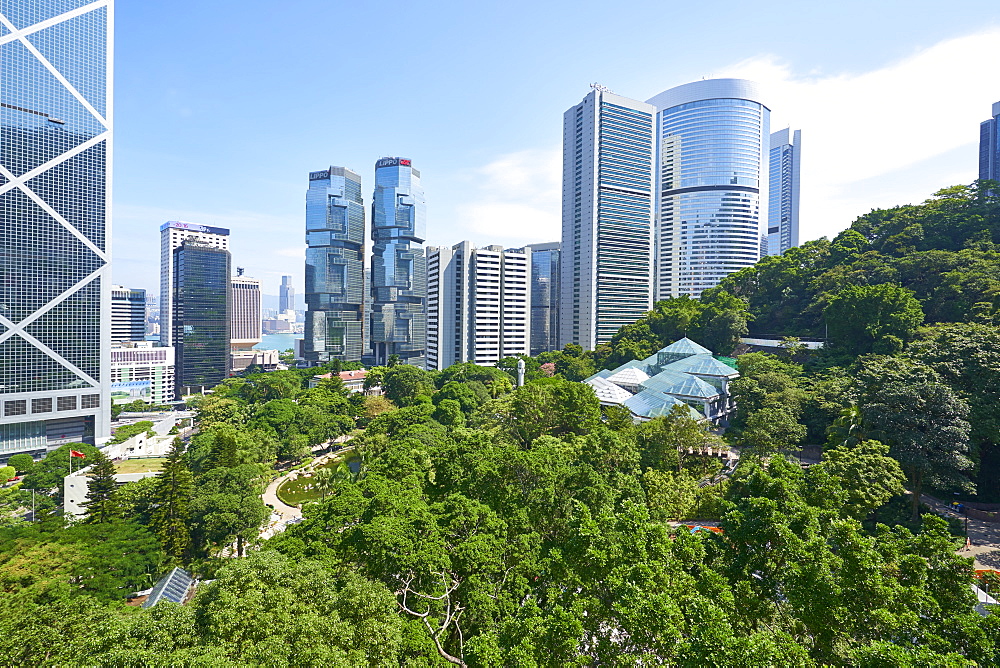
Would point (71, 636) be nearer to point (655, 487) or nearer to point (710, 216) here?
point (655, 487)

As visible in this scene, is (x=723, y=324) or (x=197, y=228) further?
(x=197, y=228)

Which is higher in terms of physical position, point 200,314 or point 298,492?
point 200,314

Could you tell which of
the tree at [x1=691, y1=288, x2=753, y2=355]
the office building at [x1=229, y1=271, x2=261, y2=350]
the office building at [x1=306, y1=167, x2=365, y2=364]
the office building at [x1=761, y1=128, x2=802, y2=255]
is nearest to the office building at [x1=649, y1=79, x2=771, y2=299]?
the tree at [x1=691, y1=288, x2=753, y2=355]

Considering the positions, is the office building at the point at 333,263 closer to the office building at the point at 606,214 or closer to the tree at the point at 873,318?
the office building at the point at 606,214

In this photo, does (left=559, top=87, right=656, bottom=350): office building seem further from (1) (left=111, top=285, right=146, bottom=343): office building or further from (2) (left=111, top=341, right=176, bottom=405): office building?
(1) (left=111, top=285, right=146, bottom=343): office building

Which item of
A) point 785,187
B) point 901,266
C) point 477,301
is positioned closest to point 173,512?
point 901,266

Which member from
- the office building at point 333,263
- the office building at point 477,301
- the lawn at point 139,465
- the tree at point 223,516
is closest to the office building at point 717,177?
the office building at point 477,301

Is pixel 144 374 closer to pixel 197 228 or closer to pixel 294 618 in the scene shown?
pixel 197 228
